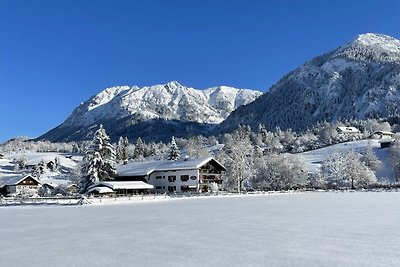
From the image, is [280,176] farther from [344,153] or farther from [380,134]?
[380,134]

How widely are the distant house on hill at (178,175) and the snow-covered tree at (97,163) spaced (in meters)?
9.61

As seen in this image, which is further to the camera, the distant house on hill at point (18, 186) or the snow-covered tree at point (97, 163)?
the distant house on hill at point (18, 186)

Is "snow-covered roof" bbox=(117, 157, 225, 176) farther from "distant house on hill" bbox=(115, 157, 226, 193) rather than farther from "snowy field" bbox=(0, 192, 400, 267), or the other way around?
"snowy field" bbox=(0, 192, 400, 267)

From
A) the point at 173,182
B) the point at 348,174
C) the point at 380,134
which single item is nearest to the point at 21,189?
the point at 173,182

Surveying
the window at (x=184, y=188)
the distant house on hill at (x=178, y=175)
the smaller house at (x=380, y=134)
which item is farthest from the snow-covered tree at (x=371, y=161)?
the window at (x=184, y=188)

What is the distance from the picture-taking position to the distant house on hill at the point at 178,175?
274ft

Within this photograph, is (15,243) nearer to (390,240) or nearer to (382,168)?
(390,240)

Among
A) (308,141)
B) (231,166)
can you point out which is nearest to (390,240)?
(231,166)

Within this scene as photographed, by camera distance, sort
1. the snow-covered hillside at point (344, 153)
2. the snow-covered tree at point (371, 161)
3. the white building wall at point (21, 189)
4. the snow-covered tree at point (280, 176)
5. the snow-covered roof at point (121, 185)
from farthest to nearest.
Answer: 1. the snow-covered tree at point (371, 161)
2. the snow-covered hillside at point (344, 153)
3. the snow-covered tree at point (280, 176)
4. the white building wall at point (21, 189)
5. the snow-covered roof at point (121, 185)

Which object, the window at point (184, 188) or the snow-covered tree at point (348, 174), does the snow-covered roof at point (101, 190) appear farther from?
the snow-covered tree at point (348, 174)

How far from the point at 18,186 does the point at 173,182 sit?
3534cm

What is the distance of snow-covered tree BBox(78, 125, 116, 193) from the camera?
72375mm

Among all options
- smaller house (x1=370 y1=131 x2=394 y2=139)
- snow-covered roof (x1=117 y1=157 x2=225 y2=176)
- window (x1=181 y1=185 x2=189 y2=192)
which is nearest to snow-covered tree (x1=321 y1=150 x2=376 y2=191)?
snow-covered roof (x1=117 y1=157 x2=225 y2=176)

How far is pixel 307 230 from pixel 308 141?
176m
